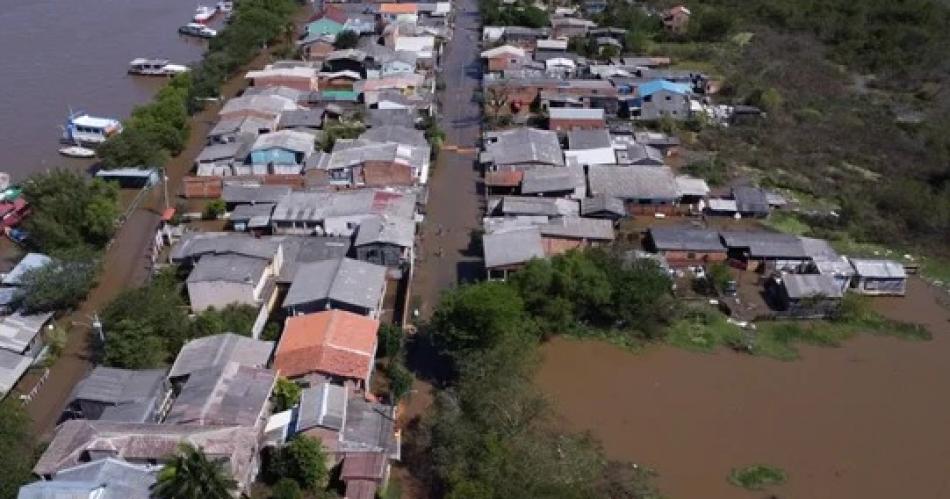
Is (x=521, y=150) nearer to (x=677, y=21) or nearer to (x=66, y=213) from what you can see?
(x=66, y=213)

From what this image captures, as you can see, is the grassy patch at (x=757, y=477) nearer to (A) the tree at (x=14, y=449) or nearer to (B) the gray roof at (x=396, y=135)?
(A) the tree at (x=14, y=449)

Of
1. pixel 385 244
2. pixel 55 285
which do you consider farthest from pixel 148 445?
pixel 385 244

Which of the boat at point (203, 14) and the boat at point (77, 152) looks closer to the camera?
the boat at point (77, 152)

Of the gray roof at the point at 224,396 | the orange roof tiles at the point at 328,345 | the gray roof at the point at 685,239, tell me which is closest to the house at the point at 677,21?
the gray roof at the point at 685,239

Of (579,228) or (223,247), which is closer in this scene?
(223,247)

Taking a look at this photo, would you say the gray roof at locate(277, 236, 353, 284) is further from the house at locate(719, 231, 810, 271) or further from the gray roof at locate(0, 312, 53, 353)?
the house at locate(719, 231, 810, 271)

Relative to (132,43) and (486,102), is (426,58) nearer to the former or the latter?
(486,102)

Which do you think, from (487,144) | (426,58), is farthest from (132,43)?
(487,144)

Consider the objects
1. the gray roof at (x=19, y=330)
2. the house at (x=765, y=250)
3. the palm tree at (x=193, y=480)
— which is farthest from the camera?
the house at (x=765, y=250)
